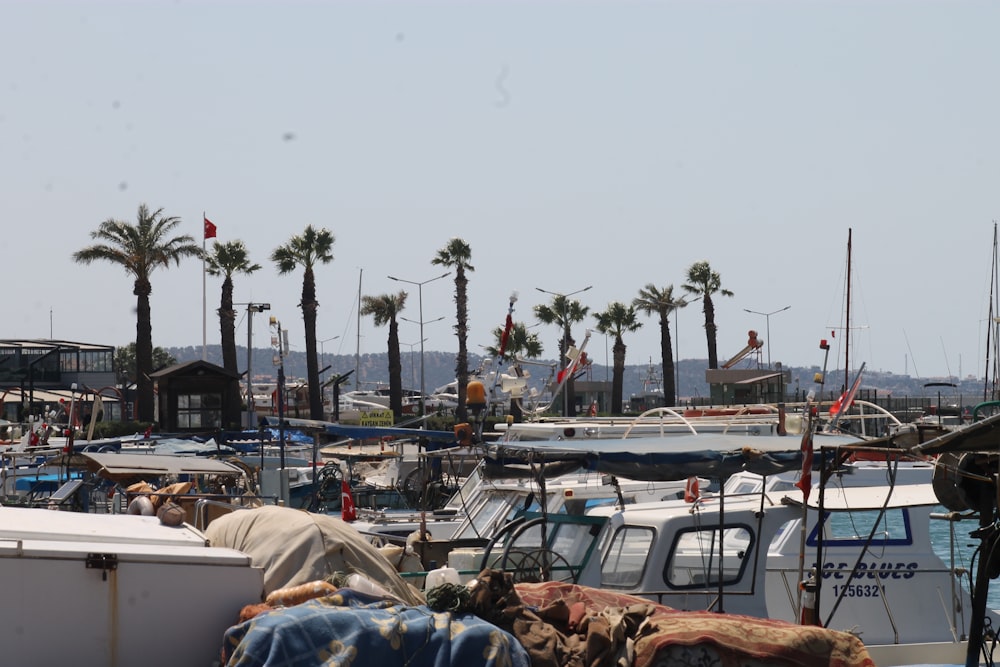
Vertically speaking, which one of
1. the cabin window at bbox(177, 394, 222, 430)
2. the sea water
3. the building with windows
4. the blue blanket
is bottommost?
the sea water

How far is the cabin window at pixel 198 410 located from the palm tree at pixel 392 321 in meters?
17.4

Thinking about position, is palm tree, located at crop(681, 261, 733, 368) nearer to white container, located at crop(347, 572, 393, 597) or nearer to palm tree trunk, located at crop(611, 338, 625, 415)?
palm tree trunk, located at crop(611, 338, 625, 415)

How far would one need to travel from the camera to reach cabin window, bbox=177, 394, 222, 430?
171 ft

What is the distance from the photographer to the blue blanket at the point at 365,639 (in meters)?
7.22

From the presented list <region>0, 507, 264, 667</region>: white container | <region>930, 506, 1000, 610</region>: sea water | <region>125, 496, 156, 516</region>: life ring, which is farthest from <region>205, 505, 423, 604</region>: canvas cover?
<region>930, 506, 1000, 610</region>: sea water

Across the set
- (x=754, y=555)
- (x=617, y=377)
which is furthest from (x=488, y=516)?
(x=617, y=377)

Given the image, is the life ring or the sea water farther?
the sea water

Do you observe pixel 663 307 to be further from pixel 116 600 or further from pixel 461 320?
pixel 116 600

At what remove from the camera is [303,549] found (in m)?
8.98

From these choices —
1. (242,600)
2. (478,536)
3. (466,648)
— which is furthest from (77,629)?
(478,536)

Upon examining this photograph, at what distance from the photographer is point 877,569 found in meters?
13.6

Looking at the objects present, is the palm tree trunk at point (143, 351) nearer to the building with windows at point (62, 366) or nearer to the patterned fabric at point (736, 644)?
the building with windows at point (62, 366)

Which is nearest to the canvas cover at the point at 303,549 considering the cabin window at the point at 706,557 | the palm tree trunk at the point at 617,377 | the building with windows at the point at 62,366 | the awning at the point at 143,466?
the cabin window at the point at 706,557

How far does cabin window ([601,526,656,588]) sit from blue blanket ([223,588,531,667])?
452cm
